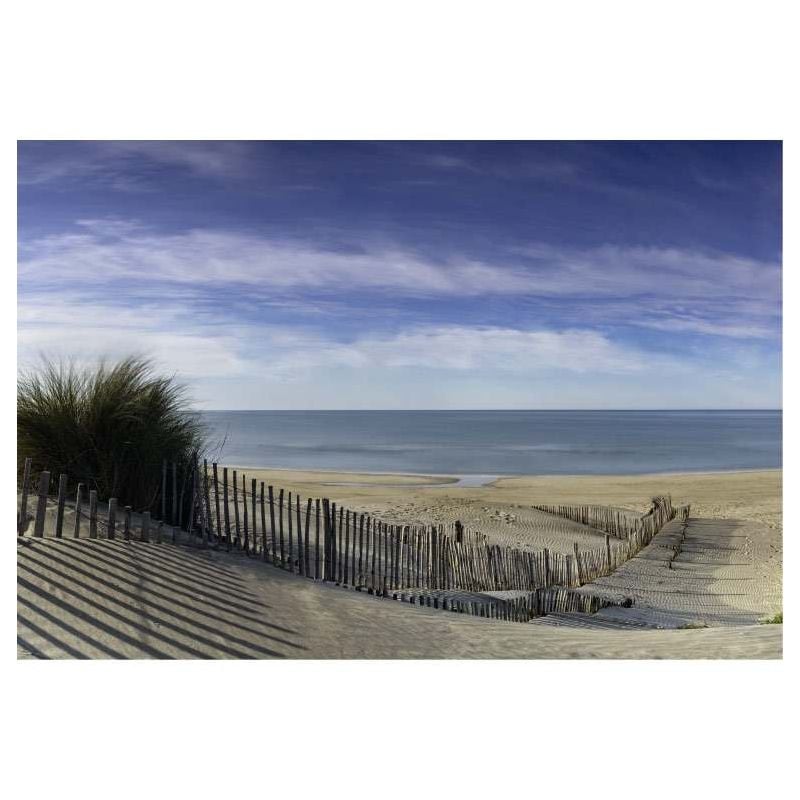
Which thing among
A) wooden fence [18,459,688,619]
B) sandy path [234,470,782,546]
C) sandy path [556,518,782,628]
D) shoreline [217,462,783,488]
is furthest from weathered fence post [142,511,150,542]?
shoreline [217,462,783,488]

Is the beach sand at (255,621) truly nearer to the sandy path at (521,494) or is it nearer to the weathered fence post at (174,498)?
the weathered fence post at (174,498)

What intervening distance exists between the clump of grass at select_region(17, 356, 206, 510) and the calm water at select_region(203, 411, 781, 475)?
10.9 meters

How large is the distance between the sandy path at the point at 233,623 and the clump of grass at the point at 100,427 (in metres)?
0.81

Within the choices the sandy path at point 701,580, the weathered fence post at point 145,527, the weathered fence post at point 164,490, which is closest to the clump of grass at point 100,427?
the weathered fence post at point 164,490

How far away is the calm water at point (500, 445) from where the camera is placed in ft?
70.1

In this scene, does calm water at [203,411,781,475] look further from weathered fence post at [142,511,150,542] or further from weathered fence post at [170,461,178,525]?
weathered fence post at [142,511,150,542]

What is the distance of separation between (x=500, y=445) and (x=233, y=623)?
25096 mm

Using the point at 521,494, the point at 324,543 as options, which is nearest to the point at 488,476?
the point at 521,494

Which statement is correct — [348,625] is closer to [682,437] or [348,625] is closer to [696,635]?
[696,635]
